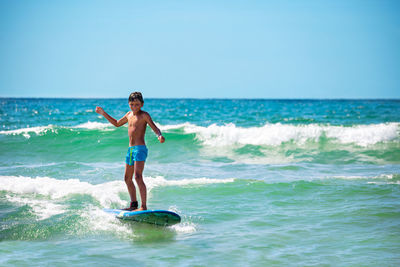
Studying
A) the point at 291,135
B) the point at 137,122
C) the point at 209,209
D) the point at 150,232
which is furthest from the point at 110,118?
the point at 291,135

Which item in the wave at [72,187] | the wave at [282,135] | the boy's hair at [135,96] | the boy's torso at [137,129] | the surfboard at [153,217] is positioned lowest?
the wave at [72,187]

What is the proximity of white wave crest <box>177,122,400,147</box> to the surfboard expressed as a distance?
11.3 metres

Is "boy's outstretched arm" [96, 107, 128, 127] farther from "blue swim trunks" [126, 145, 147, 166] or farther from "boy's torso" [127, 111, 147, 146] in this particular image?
"blue swim trunks" [126, 145, 147, 166]

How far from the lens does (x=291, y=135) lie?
18531 millimetres

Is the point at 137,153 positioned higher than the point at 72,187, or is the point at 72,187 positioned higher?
the point at 137,153

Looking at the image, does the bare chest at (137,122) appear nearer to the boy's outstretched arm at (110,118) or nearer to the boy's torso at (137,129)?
the boy's torso at (137,129)

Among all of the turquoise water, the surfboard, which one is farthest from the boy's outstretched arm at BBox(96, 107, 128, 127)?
the turquoise water

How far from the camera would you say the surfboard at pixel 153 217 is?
20.2 ft

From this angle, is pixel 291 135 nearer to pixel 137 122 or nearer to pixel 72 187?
pixel 72 187

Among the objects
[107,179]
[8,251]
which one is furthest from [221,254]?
[107,179]

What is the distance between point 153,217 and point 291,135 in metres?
13.3

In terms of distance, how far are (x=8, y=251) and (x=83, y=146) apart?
11.0 m

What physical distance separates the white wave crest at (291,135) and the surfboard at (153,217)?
11271 mm

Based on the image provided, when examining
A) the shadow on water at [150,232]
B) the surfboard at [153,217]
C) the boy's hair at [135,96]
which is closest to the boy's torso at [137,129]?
the boy's hair at [135,96]
